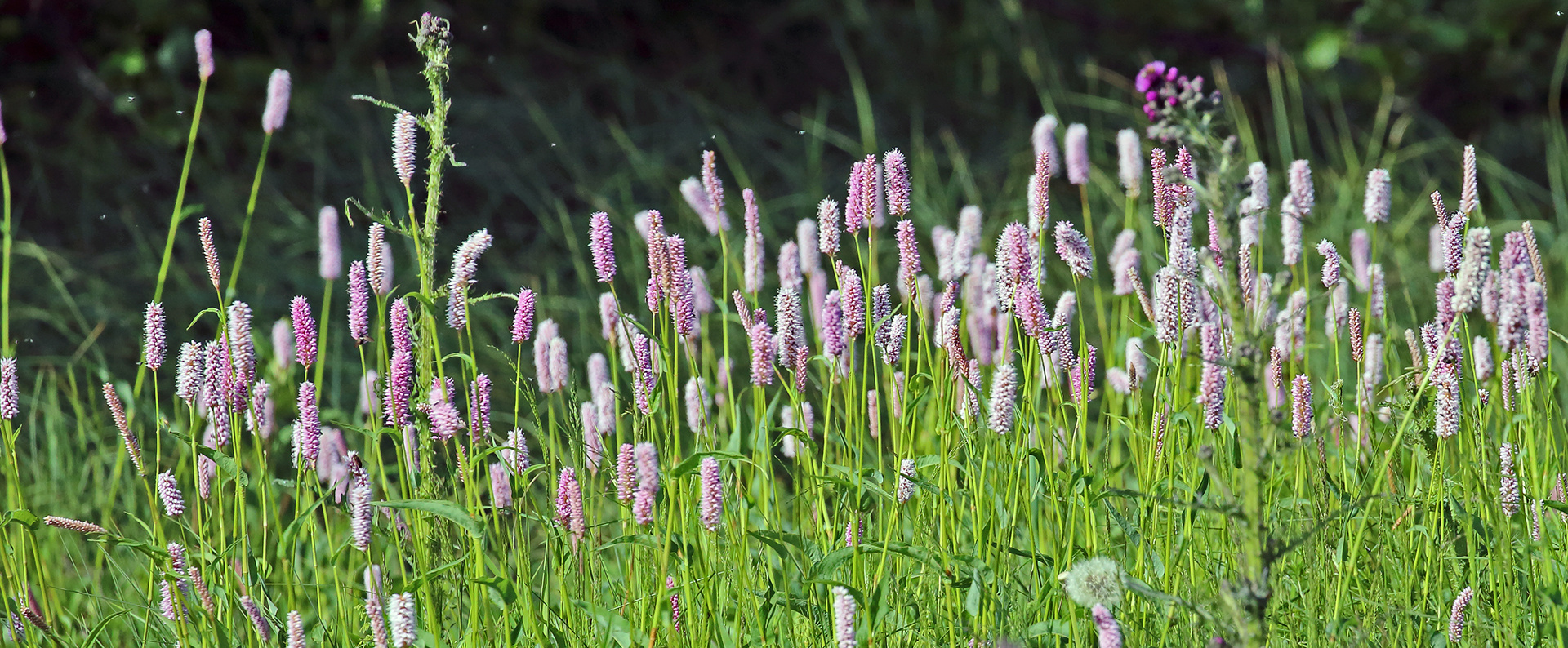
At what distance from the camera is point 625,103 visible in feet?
18.9

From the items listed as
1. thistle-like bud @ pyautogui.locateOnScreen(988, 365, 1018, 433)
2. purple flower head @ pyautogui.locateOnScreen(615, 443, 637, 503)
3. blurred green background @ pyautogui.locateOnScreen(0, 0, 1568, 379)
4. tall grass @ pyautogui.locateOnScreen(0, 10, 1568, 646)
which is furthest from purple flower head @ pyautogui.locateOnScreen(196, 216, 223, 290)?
blurred green background @ pyautogui.locateOnScreen(0, 0, 1568, 379)

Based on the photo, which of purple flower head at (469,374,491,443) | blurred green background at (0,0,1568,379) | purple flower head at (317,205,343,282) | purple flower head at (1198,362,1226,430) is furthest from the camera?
blurred green background at (0,0,1568,379)

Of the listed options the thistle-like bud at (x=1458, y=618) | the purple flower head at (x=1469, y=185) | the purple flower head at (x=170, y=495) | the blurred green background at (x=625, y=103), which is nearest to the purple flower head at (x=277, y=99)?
the purple flower head at (x=170, y=495)

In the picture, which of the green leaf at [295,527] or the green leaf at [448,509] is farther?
the green leaf at [295,527]

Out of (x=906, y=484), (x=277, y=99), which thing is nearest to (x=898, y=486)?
(x=906, y=484)

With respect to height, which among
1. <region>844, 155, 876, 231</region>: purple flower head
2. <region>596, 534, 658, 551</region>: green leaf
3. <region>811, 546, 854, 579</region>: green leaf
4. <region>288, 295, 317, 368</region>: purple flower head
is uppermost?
<region>844, 155, 876, 231</region>: purple flower head

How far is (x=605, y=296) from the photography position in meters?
2.00

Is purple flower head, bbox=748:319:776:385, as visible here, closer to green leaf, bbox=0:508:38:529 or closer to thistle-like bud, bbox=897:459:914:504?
thistle-like bud, bbox=897:459:914:504

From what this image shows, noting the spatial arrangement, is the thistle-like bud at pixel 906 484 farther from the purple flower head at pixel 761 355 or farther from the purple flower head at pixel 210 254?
the purple flower head at pixel 210 254

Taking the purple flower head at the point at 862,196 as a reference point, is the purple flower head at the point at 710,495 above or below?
below

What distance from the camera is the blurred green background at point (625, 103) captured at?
15.5 feet

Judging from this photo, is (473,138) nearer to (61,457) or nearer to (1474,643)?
(61,457)

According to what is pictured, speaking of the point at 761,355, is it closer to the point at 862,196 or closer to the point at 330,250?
the point at 862,196

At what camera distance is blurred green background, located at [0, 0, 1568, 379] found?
471 centimetres
